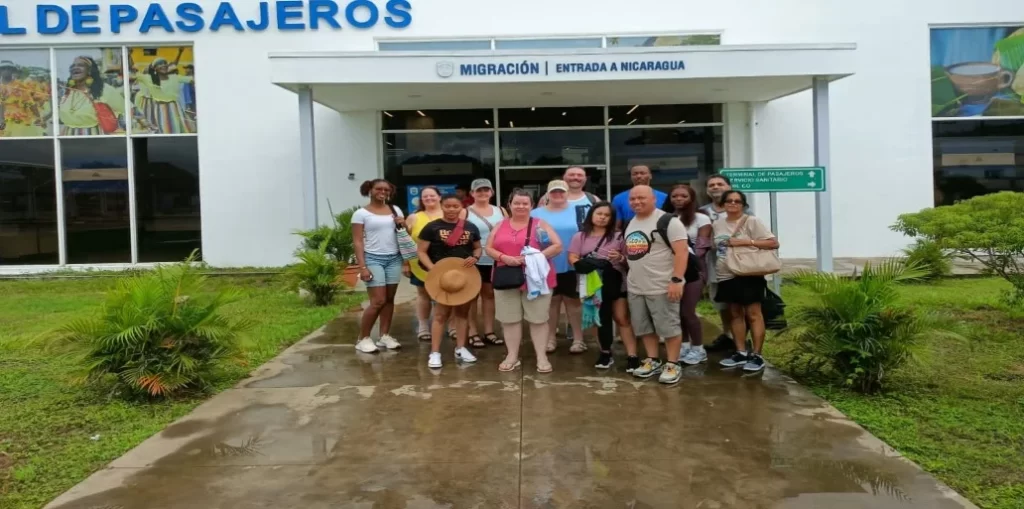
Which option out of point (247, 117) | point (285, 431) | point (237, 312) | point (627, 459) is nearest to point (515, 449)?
point (627, 459)

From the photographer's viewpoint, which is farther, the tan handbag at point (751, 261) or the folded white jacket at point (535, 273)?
the folded white jacket at point (535, 273)

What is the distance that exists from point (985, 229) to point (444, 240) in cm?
486

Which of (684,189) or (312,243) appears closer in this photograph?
(684,189)

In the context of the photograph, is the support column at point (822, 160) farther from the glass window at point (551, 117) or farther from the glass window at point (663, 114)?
the glass window at point (551, 117)

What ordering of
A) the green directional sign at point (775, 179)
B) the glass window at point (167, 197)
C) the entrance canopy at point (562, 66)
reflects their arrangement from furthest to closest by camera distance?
1. the glass window at point (167, 197)
2. the entrance canopy at point (562, 66)
3. the green directional sign at point (775, 179)

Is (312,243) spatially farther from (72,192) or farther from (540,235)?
(72,192)

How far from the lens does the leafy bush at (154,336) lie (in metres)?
5.21

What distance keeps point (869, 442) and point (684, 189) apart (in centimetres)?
234

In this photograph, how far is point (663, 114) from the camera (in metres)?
14.3

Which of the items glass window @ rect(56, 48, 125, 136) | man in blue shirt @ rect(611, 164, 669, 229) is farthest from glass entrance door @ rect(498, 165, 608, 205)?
man in blue shirt @ rect(611, 164, 669, 229)

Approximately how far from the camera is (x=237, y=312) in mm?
9352

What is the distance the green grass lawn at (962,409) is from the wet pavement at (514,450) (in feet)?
0.57

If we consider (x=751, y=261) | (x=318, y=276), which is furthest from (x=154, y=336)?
(x=318, y=276)

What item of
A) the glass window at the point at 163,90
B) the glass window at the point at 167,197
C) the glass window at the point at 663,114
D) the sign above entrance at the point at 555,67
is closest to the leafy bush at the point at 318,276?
the sign above entrance at the point at 555,67
